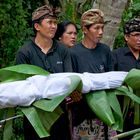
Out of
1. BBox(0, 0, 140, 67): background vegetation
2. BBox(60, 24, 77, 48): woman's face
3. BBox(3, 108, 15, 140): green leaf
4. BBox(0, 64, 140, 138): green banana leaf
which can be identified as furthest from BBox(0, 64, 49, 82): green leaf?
BBox(0, 0, 140, 67): background vegetation

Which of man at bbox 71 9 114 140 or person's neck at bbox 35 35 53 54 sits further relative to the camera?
man at bbox 71 9 114 140

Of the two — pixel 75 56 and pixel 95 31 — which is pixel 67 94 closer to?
pixel 75 56

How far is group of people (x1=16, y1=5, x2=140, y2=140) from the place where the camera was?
11.9ft

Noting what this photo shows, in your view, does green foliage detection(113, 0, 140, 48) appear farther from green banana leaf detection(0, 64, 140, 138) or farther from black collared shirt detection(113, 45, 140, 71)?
green banana leaf detection(0, 64, 140, 138)

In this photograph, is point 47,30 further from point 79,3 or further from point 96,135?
point 79,3

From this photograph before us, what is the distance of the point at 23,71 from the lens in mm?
3188

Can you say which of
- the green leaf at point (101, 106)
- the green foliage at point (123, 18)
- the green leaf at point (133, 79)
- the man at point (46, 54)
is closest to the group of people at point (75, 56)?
the man at point (46, 54)

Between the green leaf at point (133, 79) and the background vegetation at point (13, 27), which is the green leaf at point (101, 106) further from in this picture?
the background vegetation at point (13, 27)

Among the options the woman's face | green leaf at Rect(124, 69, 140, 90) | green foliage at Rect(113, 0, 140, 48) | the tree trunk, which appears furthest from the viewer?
green foliage at Rect(113, 0, 140, 48)

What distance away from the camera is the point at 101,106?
305 centimetres

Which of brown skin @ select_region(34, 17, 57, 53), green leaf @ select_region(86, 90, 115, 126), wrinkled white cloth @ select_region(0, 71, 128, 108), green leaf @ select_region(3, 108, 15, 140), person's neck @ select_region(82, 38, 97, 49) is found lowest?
green leaf @ select_region(3, 108, 15, 140)

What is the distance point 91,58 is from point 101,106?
94 centimetres

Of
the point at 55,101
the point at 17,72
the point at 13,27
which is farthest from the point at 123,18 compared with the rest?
the point at 55,101

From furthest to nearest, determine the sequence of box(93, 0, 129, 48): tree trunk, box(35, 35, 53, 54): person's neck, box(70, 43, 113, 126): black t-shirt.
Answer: box(93, 0, 129, 48): tree trunk < box(70, 43, 113, 126): black t-shirt < box(35, 35, 53, 54): person's neck
